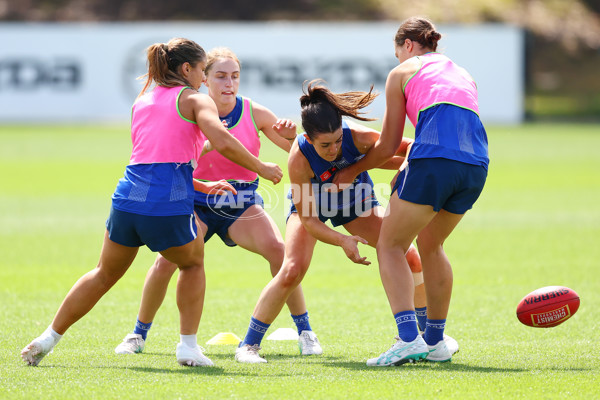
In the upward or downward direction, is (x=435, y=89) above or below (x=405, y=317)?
above

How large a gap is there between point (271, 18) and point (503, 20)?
37.2 feet

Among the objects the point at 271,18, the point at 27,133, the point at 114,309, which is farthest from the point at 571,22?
the point at 114,309

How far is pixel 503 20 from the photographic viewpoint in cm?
4162

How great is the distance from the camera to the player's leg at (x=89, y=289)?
5250 millimetres

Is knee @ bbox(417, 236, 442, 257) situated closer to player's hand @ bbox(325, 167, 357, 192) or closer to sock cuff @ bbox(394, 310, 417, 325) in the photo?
sock cuff @ bbox(394, 310, 417, 325)

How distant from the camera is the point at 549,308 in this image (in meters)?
5.81

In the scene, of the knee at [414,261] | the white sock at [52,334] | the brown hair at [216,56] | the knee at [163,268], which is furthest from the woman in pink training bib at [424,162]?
the white sock at [52,334]

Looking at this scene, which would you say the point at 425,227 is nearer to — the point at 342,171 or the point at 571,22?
the point at 342,171

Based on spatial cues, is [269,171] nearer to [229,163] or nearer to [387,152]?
[387,152]

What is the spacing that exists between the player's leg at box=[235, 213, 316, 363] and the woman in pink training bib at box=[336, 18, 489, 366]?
0.57 metres

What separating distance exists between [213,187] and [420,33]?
1756 mm

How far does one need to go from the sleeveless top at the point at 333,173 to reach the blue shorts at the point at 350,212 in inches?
1.1

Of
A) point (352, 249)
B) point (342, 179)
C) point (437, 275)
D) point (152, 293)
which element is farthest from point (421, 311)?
A: point (152, 293)

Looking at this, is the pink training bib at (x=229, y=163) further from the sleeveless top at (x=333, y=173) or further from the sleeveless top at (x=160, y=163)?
the sleeveless top at (x=160, y=163)
